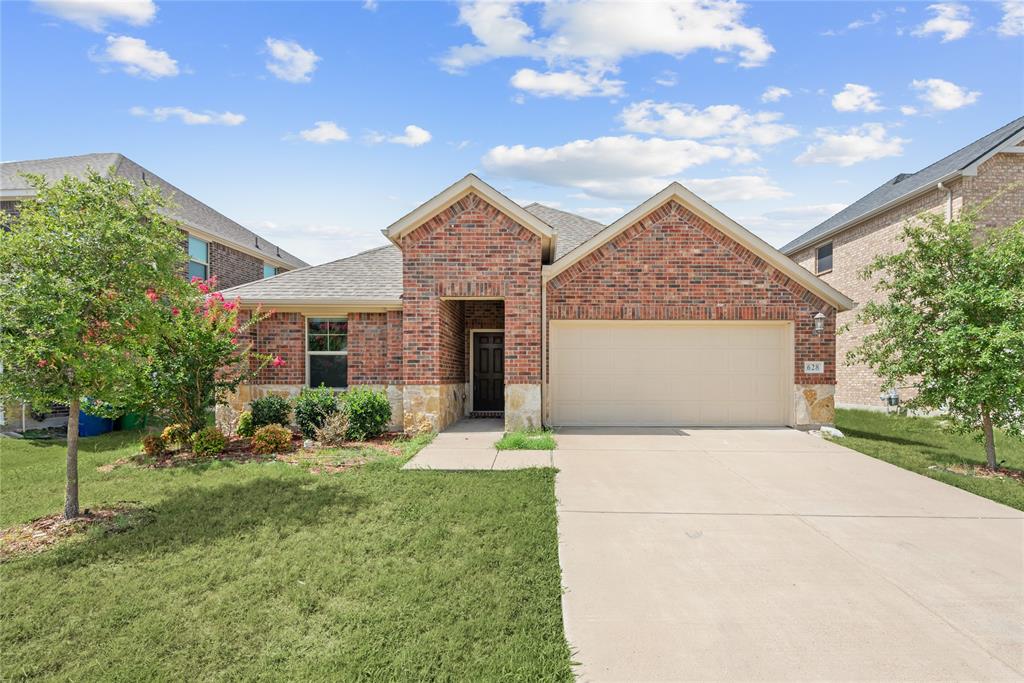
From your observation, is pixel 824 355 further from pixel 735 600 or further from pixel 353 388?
pixel 353 388

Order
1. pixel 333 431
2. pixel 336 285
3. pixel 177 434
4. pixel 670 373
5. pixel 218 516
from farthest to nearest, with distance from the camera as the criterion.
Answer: pixel 336 285, pixel 670 373, pixel 333 431, pixel 177 434, pixel 218 516

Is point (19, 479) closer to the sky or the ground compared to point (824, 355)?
closer to the ground

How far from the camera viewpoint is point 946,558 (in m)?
4.96

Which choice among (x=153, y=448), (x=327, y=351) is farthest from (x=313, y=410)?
(x=153, y=448)

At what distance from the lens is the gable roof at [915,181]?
14.2m

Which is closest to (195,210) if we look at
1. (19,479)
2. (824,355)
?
(19,479)

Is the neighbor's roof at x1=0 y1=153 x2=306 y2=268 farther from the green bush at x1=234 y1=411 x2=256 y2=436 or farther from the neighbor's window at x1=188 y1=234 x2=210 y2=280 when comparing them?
the green bush at x1=234 y1=411 x2=256 y2=436

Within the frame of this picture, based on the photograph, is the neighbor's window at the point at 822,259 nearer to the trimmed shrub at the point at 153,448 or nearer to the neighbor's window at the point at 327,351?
the neighbor's window at the point at 327,351

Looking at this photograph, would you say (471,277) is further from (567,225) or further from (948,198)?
(948,198)

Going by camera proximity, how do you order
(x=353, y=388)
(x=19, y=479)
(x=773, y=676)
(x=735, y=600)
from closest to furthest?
(x=773, y=676) → (x=735, y=600) → (x=19, y=479) → (x=353, y=388)

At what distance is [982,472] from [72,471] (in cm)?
1260

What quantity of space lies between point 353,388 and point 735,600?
914 cm

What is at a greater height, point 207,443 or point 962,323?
point 962,323

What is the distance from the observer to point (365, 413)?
1057 cm
